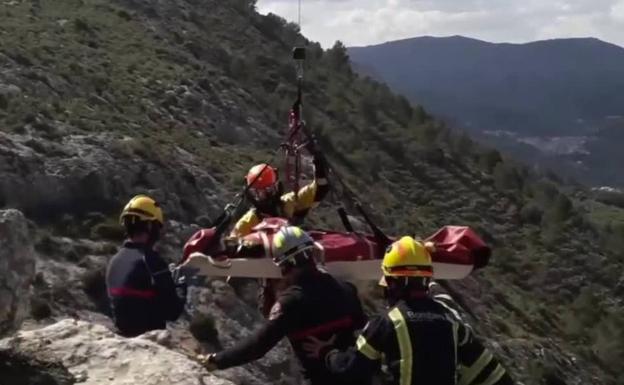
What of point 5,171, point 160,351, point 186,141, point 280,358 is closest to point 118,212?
point 5,171

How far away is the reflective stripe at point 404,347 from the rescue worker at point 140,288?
7.84 ft

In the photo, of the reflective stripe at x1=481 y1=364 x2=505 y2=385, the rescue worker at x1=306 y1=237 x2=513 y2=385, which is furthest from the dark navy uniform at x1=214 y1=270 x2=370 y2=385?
the reflective stripe at x1=481 y1=364 x2=505 y2=385

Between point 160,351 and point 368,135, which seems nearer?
point 160,351

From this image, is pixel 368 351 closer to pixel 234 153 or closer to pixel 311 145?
pixel 311 145

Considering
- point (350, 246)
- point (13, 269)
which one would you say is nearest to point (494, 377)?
point (350, 246)

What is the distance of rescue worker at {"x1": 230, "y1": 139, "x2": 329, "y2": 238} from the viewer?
10117 mm

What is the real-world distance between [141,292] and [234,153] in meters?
25.6

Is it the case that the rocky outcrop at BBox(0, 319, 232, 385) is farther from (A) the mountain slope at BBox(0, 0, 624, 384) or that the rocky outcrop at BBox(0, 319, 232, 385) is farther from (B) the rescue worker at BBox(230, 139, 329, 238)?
(A) the mountain slope at BBox(0, 0, 624, 384)

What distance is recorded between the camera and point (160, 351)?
22.9ft

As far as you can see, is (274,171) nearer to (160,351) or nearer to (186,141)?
(160,351)

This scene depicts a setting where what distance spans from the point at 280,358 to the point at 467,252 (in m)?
9.13

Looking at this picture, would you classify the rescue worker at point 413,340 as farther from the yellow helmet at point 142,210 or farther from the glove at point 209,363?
the yellow helmet at point 142,210

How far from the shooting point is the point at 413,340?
5.91 meters

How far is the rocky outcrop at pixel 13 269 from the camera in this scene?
719 centimetres
